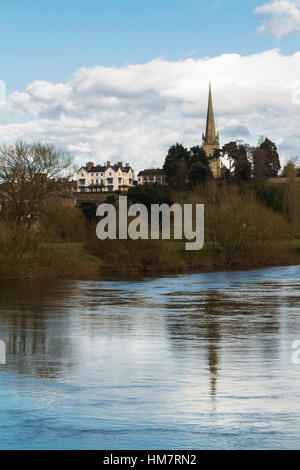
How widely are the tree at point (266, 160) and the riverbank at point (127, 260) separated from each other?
163 ft

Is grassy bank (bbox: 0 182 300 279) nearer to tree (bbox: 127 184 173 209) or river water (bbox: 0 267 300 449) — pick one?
river water (bbox: 0 267 300 449)

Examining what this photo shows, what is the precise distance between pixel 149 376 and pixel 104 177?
163 m

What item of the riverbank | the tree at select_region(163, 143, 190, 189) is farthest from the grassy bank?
the tree at select_region(163, 143, 190, 189)

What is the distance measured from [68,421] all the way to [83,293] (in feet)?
82.5

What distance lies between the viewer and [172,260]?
55.9 metres

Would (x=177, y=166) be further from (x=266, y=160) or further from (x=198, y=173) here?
(x=266, y=160)

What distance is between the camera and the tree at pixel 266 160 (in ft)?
379

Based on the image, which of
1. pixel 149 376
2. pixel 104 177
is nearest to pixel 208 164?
pixel 104 177

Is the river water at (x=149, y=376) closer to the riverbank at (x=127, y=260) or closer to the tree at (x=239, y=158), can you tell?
the riverbank at (x=127, y=260)

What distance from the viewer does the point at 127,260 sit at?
5459 centimetres

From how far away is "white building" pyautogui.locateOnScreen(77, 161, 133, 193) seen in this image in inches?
6791
